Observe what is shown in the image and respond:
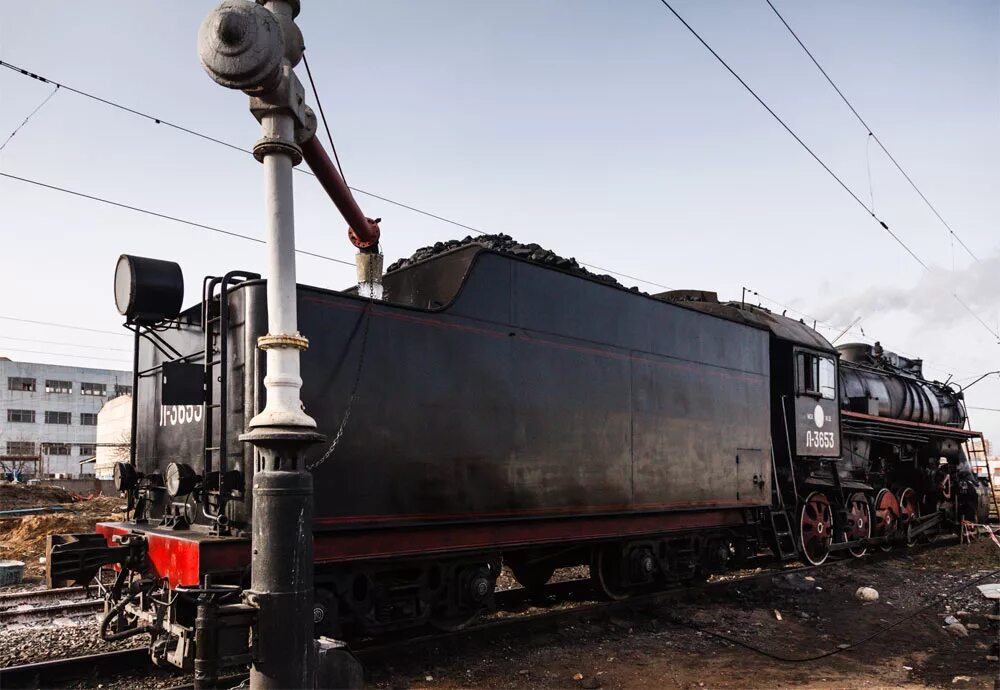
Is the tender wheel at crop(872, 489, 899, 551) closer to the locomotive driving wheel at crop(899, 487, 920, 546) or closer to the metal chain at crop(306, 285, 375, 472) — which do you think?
the locomotive driving wheel at crop(899, 487, 920, 546)

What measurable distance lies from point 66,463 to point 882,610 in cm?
5775

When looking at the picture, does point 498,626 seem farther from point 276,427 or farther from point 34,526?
point 34,526

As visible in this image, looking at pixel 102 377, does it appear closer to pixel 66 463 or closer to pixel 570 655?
pixel 66 463

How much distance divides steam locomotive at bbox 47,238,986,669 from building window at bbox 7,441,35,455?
53.9m

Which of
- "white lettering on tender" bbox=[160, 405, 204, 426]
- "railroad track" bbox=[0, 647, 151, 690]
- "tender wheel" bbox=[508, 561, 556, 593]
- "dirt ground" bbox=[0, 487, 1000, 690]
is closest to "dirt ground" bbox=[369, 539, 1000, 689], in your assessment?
"dirt ground" bbox=[0, 487, 1000, 690]

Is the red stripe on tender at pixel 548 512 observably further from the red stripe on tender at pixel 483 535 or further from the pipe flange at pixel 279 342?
the pipe flange at pixel 279 342

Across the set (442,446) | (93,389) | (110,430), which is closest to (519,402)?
(442,446)

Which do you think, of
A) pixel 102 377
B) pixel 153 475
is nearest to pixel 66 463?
pixel 102 377

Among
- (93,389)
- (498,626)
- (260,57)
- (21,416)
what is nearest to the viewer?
(260,57)

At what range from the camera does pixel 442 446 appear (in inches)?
221

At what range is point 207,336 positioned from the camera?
5.28 meters

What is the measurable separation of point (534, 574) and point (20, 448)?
55285 mm

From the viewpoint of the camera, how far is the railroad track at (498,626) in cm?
487

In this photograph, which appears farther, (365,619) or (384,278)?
(384,278)
